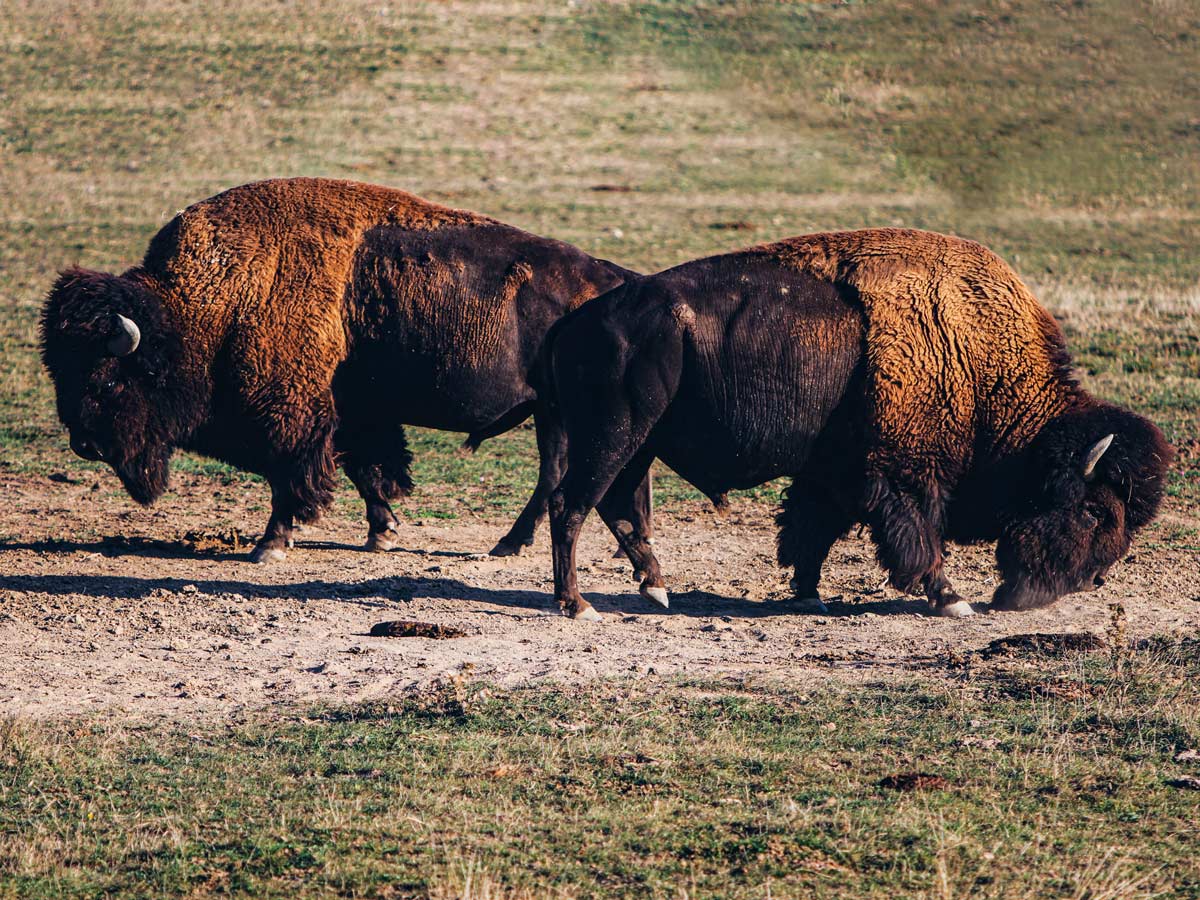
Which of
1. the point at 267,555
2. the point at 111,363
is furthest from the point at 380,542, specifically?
the point at 111,363

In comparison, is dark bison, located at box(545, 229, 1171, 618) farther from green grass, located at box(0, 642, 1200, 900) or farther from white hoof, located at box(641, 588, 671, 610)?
green grass, located at box(0, 642, 1200, 900)

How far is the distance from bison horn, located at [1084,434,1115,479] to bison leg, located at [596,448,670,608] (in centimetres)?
238

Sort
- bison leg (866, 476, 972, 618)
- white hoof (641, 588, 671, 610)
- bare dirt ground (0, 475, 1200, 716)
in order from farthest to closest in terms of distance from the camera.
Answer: white hoof (641, 588, 671, 610) → bison leg (866, 476, 972, 618) → bare dirt ground (0, 475, 1200, 716)

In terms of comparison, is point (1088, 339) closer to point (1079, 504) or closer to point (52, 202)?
point (1079, 504)

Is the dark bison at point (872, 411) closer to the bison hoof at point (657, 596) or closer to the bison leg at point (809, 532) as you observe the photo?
the bison hoof at point (657, 596)

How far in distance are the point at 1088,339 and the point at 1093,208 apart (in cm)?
1183

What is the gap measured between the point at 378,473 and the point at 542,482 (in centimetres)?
116

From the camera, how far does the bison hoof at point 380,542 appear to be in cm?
1038

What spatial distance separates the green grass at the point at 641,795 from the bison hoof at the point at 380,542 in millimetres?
3108

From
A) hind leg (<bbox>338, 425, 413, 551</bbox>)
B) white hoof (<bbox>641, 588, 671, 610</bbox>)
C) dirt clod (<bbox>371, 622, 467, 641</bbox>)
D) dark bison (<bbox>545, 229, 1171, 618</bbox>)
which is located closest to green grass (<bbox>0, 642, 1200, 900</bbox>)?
dirt clod (<bbox>371, 622, 467, 641</bbox>)

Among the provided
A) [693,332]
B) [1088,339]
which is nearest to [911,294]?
[693,332]

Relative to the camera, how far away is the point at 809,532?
9.16 meters

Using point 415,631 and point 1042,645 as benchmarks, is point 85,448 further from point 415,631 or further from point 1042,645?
point 1042,645

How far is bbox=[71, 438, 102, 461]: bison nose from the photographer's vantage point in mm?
10016
